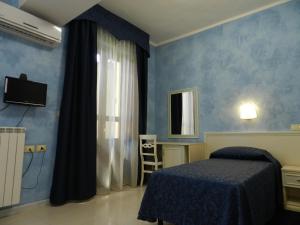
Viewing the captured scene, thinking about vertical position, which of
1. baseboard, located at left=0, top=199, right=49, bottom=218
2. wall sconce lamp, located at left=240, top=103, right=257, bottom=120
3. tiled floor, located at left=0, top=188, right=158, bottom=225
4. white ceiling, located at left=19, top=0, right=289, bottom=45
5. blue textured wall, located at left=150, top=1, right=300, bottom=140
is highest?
white ceiling, located at left=19, top=0, right=289, bottom=45

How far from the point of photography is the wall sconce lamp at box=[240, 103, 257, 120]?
3.16 m

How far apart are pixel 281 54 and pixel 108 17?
274 cm

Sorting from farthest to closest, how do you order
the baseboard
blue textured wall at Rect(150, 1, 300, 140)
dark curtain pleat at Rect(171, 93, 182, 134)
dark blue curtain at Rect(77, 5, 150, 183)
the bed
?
dark curtain pleat at Rect(171, 93, 182, 134), dark blue curtain at Rect(77, 5, 150, 183), blue textured wall at Rect(150, 1, 300, 140), the baseboard, the bed

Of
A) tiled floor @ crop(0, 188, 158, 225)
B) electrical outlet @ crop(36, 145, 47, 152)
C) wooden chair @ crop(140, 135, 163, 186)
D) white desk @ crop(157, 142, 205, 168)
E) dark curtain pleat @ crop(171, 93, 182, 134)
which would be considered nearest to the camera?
tiled floor @ crop(0, 188, 158, 225)

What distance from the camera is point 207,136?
3.63 m

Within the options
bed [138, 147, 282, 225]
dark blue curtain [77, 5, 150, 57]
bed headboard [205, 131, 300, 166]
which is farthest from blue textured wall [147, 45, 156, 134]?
bed [138, 147, 282, 225]

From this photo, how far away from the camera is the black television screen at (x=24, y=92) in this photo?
225 centimetres

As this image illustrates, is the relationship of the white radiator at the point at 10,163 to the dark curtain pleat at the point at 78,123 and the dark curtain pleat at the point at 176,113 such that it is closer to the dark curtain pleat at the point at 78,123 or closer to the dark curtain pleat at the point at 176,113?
the dark curtain pleat at the point at 78,123

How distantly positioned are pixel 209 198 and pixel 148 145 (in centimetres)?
203

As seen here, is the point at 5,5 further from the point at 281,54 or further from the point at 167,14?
the point at 281,54

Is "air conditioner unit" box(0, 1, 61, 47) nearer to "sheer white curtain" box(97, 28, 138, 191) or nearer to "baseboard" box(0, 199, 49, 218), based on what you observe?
"sheer white curtain" box(97, 28, 138, 191)

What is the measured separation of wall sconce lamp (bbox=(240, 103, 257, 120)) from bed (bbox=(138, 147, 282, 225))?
1.14m

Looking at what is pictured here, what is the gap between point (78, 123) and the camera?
9.43 feet

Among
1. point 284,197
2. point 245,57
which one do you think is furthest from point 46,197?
point 245,57
